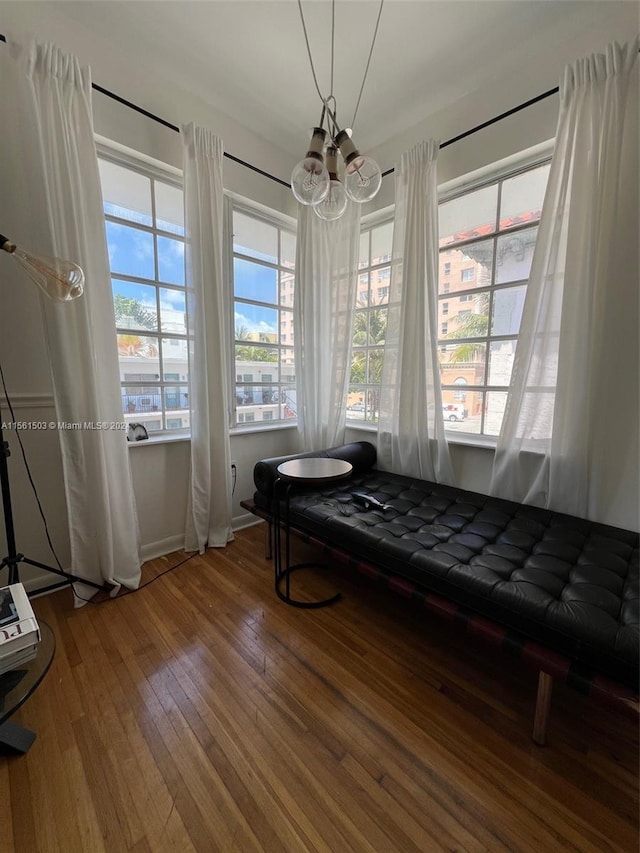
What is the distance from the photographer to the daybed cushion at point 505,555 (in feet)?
3.47

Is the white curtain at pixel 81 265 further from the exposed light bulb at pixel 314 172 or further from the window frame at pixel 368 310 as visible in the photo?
the window frame at pixel 368 310

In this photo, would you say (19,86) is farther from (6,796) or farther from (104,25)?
(6,796)

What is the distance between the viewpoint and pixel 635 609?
1099mm

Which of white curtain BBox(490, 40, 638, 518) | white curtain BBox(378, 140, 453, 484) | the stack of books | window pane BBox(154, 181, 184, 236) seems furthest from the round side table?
window pane BBox(154, 181, 184, 236)

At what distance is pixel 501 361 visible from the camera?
221 cm

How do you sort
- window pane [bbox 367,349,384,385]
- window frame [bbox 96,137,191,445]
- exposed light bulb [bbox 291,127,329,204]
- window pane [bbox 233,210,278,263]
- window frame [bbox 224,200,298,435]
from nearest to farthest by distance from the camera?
exposed light bulb [bbox 291,127,329,204]
window frame [bbox 96,137,191,445]
window frame [bbox 224,200,298,435]
window pane [bbox 233,210,278,263]
window pane [bbox 367,349,384,385]

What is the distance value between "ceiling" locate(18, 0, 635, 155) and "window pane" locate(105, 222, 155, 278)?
904mm

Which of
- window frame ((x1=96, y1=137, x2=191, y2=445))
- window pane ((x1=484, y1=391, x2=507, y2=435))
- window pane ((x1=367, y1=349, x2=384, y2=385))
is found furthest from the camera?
window pane ((x1=367, y1=349, x2=384, y2=385))

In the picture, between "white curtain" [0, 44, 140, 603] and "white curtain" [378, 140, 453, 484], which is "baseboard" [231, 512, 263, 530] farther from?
"white curtain" [378, 140, 453, 484]

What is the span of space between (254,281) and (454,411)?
6.31 feet

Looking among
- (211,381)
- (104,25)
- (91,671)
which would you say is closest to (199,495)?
(211,381)

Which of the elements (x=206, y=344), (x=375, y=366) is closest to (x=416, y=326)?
(x=375, y=366)

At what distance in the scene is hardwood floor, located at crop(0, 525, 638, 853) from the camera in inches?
35.8

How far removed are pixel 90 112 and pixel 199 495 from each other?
2.21 metres
